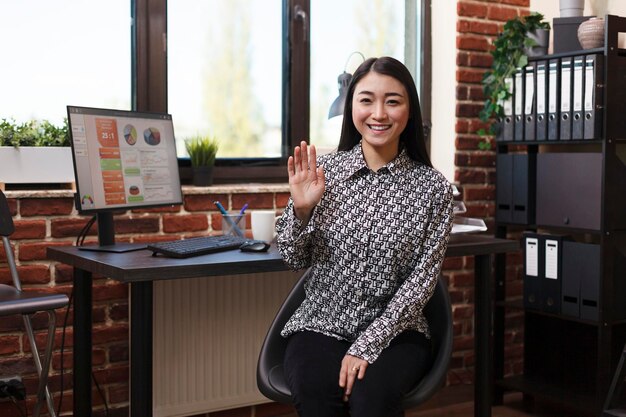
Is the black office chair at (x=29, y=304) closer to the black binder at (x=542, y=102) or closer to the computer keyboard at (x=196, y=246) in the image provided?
the computer keyboard at (x=196, y=246)

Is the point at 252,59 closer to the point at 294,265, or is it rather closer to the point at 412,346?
the point at 294,265

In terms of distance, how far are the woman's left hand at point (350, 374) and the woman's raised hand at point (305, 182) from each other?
0.38 metres

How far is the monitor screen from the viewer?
8.64 ft

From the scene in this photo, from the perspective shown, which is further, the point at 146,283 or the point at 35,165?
the point at 35,165

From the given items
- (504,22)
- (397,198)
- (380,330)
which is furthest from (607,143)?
(380,330)

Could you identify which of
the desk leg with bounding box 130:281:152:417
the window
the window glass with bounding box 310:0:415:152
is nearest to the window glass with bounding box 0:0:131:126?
the window

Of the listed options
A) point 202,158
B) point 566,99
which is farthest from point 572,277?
point 202,158

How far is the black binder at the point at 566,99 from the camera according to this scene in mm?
3225

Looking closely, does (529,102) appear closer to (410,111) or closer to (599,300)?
(599,300)

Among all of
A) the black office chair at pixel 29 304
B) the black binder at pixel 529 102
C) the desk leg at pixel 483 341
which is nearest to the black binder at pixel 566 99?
the black binder at pixel 529 102

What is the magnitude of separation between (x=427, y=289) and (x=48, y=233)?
4.53 feet

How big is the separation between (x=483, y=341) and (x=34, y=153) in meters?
1.62

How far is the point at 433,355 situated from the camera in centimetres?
225

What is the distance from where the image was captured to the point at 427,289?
2182 millimetres
